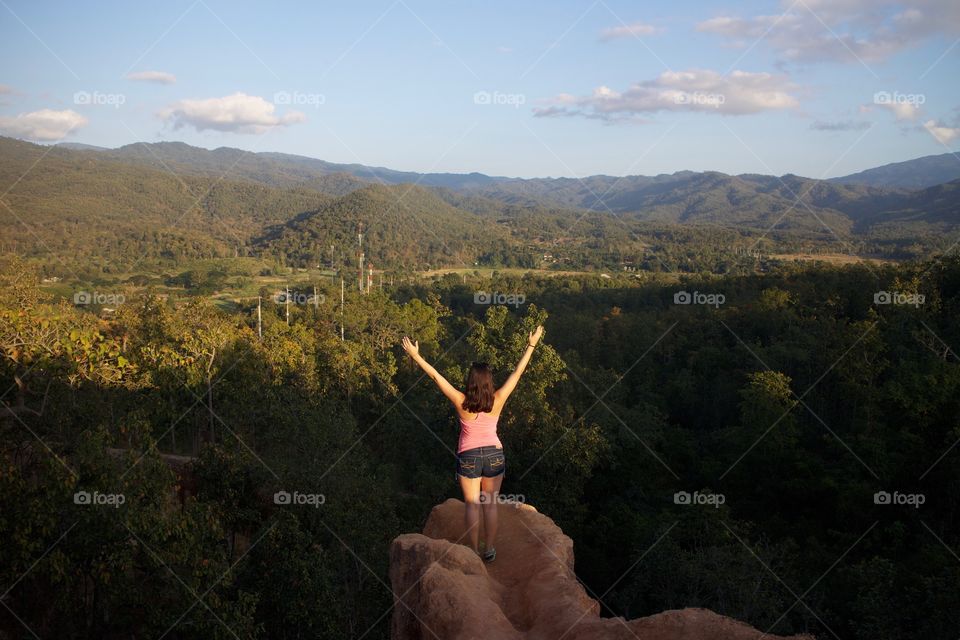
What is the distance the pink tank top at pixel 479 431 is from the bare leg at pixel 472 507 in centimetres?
38

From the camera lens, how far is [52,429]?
16547 millimetres

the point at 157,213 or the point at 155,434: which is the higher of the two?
the point at 157,213

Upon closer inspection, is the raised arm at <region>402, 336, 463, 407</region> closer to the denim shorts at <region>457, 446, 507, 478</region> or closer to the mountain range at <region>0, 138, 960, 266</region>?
the denim shorts at <region>457, 446, 507, 478</region>

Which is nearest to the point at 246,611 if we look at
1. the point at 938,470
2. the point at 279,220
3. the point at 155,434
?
the point at 155,434

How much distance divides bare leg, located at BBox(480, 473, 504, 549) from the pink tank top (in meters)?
0.46

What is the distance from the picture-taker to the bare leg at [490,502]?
711 cm

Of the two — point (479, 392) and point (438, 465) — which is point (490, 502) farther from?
point (438, 465)

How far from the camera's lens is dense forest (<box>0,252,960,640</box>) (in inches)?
368

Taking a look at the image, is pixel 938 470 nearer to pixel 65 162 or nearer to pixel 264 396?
pixel 264 396

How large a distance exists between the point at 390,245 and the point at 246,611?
436 ft

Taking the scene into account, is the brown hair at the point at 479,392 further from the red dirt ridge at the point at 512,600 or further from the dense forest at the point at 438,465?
the dense forest at the point at 438,465

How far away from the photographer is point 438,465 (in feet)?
81.9

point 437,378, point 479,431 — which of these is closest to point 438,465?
point 479,431

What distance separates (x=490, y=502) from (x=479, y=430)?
0.90 meters
